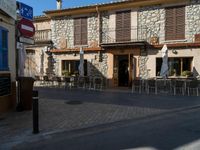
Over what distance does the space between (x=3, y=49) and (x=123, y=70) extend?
34.7 ft

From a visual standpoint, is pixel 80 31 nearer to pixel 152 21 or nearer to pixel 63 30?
pixel 63 30

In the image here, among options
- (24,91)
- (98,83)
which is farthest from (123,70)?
(24,91)

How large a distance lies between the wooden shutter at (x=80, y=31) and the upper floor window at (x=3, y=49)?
35.1 ft

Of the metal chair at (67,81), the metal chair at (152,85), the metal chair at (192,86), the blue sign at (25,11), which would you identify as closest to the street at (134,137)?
the blue sign at (25,11)

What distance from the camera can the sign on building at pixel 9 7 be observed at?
A: 771 cm

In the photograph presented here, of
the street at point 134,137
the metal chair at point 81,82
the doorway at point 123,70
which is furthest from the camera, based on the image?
the doorway at point 123,70

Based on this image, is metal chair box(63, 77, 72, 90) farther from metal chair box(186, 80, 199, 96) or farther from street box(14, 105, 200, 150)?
street box(14, 105, 200, 150)

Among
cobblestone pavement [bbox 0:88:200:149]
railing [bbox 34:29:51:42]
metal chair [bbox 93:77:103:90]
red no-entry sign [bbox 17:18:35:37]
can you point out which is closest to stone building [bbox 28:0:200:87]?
railing [bbox 34:29:51:42]

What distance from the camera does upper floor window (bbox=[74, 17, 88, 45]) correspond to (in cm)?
1887

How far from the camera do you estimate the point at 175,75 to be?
50.8ft

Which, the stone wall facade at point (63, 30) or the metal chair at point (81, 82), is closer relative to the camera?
the metal chair at point (81, 82)

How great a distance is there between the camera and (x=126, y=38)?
17359 mm

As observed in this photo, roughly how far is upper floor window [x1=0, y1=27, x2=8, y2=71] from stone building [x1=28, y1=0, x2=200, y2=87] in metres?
9.38

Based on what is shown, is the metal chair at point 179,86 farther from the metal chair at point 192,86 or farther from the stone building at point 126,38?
the stone building at point 126,38
